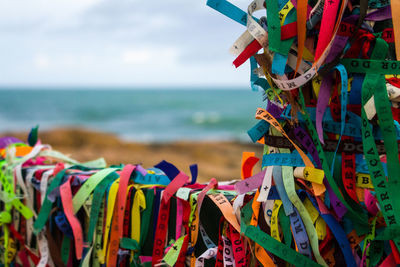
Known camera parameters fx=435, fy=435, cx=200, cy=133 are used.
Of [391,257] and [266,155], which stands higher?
[266,155]

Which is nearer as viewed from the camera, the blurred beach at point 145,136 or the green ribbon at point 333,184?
the green ribbon at point 333,184

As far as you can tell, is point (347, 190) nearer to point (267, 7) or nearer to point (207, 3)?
point (267, 7)

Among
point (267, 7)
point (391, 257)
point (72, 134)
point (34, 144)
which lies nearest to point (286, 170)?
point (391, 257)

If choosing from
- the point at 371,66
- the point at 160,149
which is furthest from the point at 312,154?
the point at 160,149

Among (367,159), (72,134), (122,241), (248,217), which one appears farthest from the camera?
(72,134)

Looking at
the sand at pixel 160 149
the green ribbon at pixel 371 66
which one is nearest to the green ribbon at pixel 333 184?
the green ribbon at pixel 371 66

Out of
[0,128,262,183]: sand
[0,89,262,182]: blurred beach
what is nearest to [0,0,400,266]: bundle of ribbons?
[0,89,262,182]: blurred beach

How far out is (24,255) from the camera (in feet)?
6.20

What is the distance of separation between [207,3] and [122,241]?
89 centimetres

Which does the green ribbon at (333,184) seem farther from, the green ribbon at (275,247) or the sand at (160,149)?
Answer: the sand at (160,149)

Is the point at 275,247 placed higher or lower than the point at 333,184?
lower

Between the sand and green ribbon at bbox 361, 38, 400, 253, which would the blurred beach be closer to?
the sand

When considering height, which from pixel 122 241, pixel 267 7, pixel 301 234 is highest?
pixel 267 7

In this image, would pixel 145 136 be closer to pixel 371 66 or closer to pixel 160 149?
pixel 160 149
